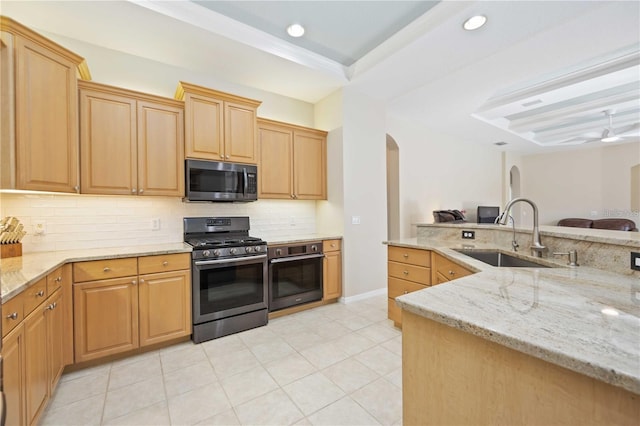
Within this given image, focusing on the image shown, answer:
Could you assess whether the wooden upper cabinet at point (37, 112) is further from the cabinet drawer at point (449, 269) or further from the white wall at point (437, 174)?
the white wall at point (437, 174)

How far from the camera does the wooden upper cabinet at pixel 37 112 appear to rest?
1809 millimetres

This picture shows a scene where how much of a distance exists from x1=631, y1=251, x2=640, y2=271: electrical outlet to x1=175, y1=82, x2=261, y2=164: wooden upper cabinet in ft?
9.86

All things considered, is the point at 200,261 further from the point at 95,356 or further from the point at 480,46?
the point at 480,46

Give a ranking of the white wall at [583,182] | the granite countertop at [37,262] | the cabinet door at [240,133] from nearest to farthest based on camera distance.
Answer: the granite countertop at [37,262] → the cabinet door at [240,133] → the white wall at [583,182]

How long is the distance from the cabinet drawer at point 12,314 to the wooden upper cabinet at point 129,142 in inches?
49.4

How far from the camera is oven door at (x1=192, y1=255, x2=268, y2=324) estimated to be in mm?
2508

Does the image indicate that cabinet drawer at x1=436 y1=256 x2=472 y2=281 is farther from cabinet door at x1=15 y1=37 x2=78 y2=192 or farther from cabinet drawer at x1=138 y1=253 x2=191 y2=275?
cabinet door at x1=15 y1=37 x2=78 y2=192

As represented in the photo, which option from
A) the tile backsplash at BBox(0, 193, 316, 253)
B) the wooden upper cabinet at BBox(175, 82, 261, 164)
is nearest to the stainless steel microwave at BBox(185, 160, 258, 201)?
the wooden upper cabinet at BBox(175, 82, 261, 164)

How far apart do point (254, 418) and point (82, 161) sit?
238 centimetres

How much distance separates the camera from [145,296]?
229 centimetres

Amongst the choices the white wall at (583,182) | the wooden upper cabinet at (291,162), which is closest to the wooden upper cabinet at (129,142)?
the wooden upper cabinet at (291,162)

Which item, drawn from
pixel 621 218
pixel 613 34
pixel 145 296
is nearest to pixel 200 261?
pixel 145 296

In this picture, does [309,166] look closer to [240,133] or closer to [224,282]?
[240,133]

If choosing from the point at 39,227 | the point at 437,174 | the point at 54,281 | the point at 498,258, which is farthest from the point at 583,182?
the point at 39,227
